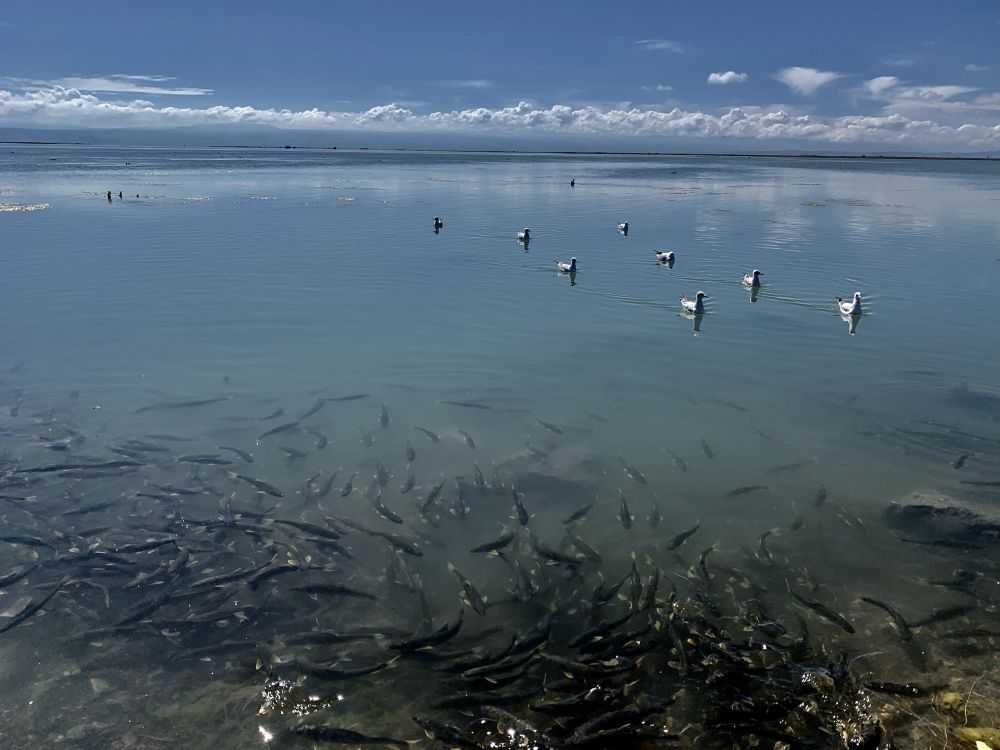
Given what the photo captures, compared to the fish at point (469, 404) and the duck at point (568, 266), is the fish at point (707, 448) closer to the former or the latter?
the fish at point (469, 404)

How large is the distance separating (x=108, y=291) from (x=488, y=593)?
2203 cm

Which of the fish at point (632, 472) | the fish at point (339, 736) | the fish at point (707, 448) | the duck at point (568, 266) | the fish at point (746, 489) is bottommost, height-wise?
the fish at point (339, 736)

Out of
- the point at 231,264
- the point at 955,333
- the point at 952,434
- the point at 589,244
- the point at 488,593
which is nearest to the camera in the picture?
the point at 488,593

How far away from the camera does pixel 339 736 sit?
675 cm

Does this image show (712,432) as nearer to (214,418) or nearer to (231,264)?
(214,418)

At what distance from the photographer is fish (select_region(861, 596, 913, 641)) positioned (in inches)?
321

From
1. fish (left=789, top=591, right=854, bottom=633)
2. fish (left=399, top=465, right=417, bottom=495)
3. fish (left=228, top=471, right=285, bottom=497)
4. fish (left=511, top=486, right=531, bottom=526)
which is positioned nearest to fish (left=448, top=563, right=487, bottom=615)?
fish (left=511, top=486, right=531, bottom=526)

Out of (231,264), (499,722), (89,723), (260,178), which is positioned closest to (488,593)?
(499,722)

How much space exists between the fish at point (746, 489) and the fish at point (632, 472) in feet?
4.81

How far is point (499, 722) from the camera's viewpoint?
22.2 ft

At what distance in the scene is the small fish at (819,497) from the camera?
1114 centimetres

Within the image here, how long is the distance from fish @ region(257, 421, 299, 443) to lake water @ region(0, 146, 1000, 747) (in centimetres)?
10

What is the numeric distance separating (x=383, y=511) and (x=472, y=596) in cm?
254

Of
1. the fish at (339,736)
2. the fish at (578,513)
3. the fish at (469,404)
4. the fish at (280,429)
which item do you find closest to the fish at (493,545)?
the fish at (578,513)
